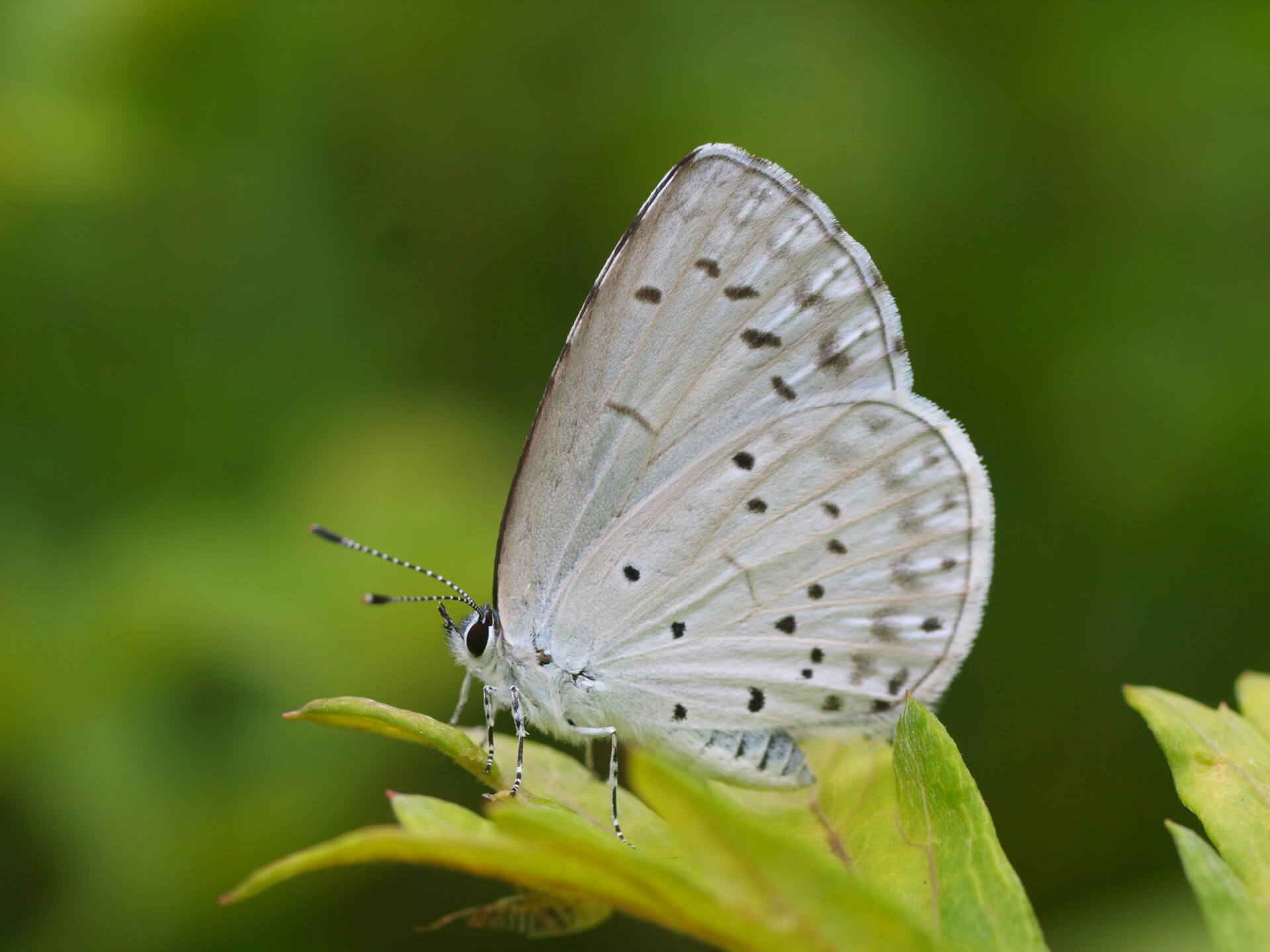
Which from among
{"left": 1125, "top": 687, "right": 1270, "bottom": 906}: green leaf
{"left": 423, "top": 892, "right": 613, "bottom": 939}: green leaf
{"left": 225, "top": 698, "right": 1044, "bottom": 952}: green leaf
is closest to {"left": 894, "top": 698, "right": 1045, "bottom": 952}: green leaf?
{"left": 225, "top": 698, "right": 1044, "bottom": 952}: green leaf

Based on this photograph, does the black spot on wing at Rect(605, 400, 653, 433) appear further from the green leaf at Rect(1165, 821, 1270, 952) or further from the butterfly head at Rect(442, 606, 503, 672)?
the green leaf at Rect(1165, 821, 1270, 952)

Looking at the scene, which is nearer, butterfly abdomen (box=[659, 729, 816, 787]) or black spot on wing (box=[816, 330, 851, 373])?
butterfly abdomen (box=[659, 729, 816, 787])

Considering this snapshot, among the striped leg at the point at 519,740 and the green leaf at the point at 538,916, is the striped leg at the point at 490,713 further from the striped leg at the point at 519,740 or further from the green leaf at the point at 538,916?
the green leaf at the point at 538,916

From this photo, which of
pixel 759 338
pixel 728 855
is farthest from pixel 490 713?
pixel 728 855

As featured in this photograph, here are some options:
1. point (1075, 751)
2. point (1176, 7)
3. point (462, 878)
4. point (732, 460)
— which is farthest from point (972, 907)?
point (1176, 7)

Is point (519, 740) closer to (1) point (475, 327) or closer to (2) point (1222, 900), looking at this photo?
(2) point (1222, 900)

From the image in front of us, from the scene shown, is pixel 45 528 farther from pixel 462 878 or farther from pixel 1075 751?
pixel 1075 751
